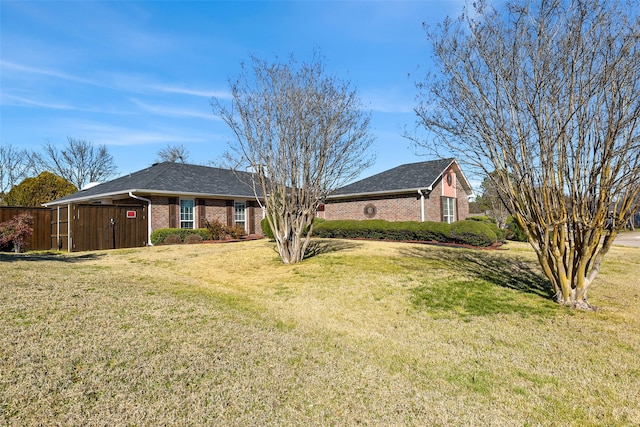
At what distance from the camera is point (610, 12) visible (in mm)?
5289

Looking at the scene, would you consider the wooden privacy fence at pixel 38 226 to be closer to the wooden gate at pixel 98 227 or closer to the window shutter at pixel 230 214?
the wooden gate at pixel 98 227

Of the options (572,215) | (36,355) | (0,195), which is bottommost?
(36,355)

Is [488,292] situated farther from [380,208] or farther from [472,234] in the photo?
[380,208]

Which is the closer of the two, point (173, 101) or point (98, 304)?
point (98, 304)

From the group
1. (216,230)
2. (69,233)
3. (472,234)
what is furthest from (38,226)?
Result: (472,234)

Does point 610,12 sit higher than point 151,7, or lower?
lower

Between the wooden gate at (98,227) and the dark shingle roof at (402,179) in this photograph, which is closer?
the wooden gate at (98,227)

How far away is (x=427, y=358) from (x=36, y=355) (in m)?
3.94

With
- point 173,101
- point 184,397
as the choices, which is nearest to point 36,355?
point 184,397

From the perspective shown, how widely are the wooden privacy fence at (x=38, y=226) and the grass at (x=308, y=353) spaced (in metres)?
10.1

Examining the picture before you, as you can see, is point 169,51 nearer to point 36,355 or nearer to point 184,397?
point 36,355

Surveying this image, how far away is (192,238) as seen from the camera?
16453mm

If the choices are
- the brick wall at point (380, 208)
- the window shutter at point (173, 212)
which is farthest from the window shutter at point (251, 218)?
the brick wall at point (380, 208)

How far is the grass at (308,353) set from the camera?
2.76 metres
